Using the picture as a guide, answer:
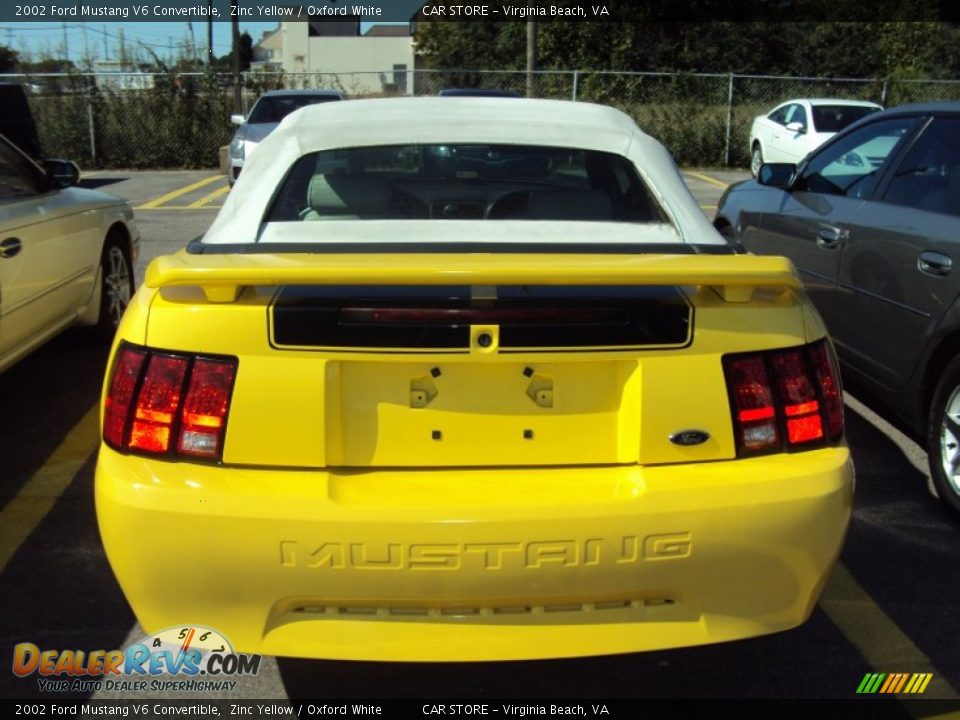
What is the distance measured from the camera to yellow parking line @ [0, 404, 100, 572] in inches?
145

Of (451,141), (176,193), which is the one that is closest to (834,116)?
(176,193)

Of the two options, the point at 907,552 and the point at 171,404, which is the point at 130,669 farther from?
the point at 907,552

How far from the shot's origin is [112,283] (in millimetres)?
6094

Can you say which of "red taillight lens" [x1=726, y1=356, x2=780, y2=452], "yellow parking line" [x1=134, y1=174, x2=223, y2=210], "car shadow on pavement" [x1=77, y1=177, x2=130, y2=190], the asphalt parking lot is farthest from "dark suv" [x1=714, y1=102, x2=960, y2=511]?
"car shadow on pavement" [x1=77, y1=177, x2=130, y2=190]

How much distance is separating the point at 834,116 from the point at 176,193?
11029 mm

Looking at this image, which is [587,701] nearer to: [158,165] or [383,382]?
[383,382]

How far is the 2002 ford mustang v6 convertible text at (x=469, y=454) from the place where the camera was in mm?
2174

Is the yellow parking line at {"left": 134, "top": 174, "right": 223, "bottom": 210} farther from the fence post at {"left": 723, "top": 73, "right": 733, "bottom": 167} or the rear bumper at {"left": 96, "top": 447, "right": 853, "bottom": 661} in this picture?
the rear bumper at {"left": 96, "top": 447, "right": 853, "bottom": 661}

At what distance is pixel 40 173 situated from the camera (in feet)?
16.9

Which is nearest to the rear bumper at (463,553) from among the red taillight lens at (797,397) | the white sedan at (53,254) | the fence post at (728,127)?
the red taillight lens at (797,397)

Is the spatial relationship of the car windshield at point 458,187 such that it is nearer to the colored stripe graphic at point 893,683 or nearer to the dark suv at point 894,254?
the dark suv at point 894,254

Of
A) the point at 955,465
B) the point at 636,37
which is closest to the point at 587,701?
the point at 955,465

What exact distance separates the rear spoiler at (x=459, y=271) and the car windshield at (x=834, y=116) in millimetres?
15137

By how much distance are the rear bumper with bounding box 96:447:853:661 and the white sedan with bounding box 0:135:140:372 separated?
261cm
